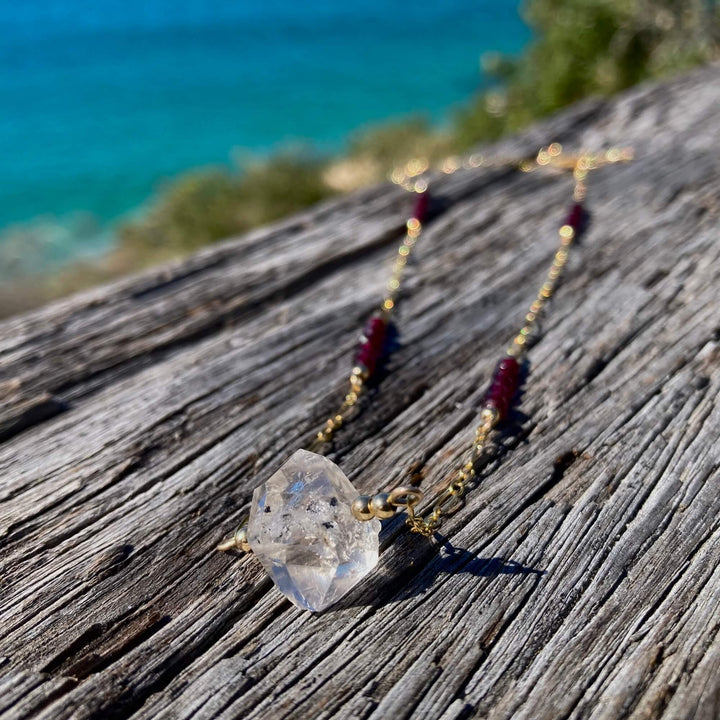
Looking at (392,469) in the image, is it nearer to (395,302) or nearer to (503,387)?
(503,387)

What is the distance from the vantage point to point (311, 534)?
169cm

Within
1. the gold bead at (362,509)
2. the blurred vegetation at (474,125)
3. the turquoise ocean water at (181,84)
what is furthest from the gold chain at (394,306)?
the turquoise ocean water at (181,84)

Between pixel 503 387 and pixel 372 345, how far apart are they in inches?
18.5

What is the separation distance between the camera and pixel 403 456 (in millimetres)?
1982

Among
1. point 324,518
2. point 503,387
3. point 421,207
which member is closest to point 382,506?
point 324,518

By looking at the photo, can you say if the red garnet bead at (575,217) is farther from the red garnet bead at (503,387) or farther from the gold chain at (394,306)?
the red garnet bead at (503,387)

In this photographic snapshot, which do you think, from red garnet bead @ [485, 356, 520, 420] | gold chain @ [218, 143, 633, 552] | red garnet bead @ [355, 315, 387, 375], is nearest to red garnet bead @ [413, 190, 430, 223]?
gold chain @ [218, 143, 633, 552]

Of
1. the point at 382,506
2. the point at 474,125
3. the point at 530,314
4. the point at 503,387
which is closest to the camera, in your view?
the point at 382,506

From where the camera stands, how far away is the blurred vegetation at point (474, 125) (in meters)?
5.77

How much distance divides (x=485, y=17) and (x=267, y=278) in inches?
591

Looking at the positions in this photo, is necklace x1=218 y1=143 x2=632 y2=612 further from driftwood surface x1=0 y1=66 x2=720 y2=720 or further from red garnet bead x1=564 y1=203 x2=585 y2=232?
red garnet bead x1=564 y1=203 x2=585 y2=232

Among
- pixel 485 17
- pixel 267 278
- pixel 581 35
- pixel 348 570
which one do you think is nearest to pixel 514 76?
pixel 581 35

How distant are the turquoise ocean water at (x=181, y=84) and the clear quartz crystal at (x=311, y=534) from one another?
25.4 ft

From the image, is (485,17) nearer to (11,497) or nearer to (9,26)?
(9,26)
